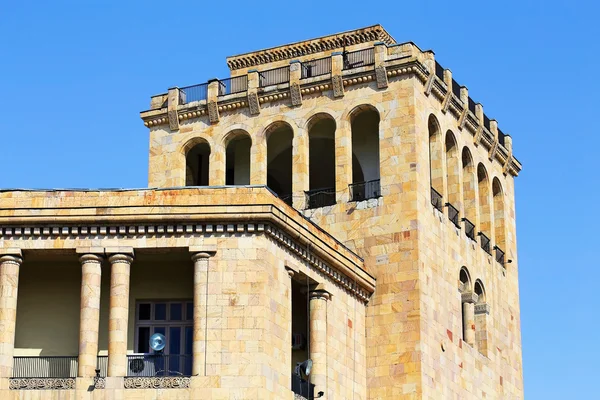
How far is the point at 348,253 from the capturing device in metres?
47.0

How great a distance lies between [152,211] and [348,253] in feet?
29.5

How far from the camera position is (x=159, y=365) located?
133 feet

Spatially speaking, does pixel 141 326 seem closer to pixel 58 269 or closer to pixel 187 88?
pixel 58 269

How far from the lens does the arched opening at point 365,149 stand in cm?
5069

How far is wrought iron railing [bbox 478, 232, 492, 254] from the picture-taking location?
5480 centimetres

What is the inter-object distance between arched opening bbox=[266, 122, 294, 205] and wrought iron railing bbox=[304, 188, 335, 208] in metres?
1.37

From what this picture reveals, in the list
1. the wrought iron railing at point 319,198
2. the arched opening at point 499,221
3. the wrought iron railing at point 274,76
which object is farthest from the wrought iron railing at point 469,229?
the wrought iron railing at point 274,76

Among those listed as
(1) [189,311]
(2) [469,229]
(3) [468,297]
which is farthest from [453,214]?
(1) [189,311]

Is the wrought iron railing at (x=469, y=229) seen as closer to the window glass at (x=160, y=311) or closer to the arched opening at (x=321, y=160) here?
the arched opening at (x=321, y=160)

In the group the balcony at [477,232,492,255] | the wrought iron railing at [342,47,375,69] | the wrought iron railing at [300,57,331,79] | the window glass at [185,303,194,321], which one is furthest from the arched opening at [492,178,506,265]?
the window glass at [185,303,194,321]

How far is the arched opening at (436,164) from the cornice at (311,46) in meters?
4.75

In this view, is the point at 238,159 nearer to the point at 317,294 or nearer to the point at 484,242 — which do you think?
the point at 484,242

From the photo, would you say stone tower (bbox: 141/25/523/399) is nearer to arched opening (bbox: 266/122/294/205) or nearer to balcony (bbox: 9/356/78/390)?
arched opening (bbox: 266/122/294/205)

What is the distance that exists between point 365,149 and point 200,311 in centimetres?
1476
